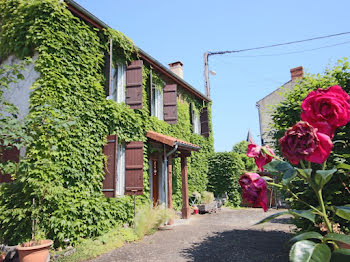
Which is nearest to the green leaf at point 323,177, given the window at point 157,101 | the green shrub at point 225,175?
the window at point 157,101

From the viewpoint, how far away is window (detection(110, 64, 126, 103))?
8203 mm

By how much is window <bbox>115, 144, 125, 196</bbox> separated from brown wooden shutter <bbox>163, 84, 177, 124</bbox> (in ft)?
9.00

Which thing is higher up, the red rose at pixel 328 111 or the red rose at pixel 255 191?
the red rose at pixel 328 111

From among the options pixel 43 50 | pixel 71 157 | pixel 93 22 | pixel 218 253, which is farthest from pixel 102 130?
pixel 218 253

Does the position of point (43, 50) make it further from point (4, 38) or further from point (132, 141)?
point (132, 141)

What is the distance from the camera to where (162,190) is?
1002 centimetres

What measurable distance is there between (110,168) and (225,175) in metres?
8.77

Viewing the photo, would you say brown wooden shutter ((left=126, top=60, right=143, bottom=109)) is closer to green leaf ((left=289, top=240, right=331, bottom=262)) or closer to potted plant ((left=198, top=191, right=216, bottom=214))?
potted plant ((left=198, top=191, right=216, bottom=214))

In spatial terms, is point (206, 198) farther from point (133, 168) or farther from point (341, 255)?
point (341, 255)

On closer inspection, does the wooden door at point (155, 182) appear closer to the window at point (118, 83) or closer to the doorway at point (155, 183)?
the doorway at point (155, 183)

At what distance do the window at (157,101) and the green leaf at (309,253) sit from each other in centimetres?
973

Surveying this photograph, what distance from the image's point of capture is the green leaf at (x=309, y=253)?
73 centimetres

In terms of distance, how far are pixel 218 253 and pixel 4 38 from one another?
26.4 feet

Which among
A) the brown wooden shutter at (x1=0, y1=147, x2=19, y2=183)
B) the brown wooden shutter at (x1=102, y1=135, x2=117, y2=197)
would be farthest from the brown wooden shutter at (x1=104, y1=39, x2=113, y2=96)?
the brown wooden shutter at (x1=0, y1=147, x2=19, y2=183)
